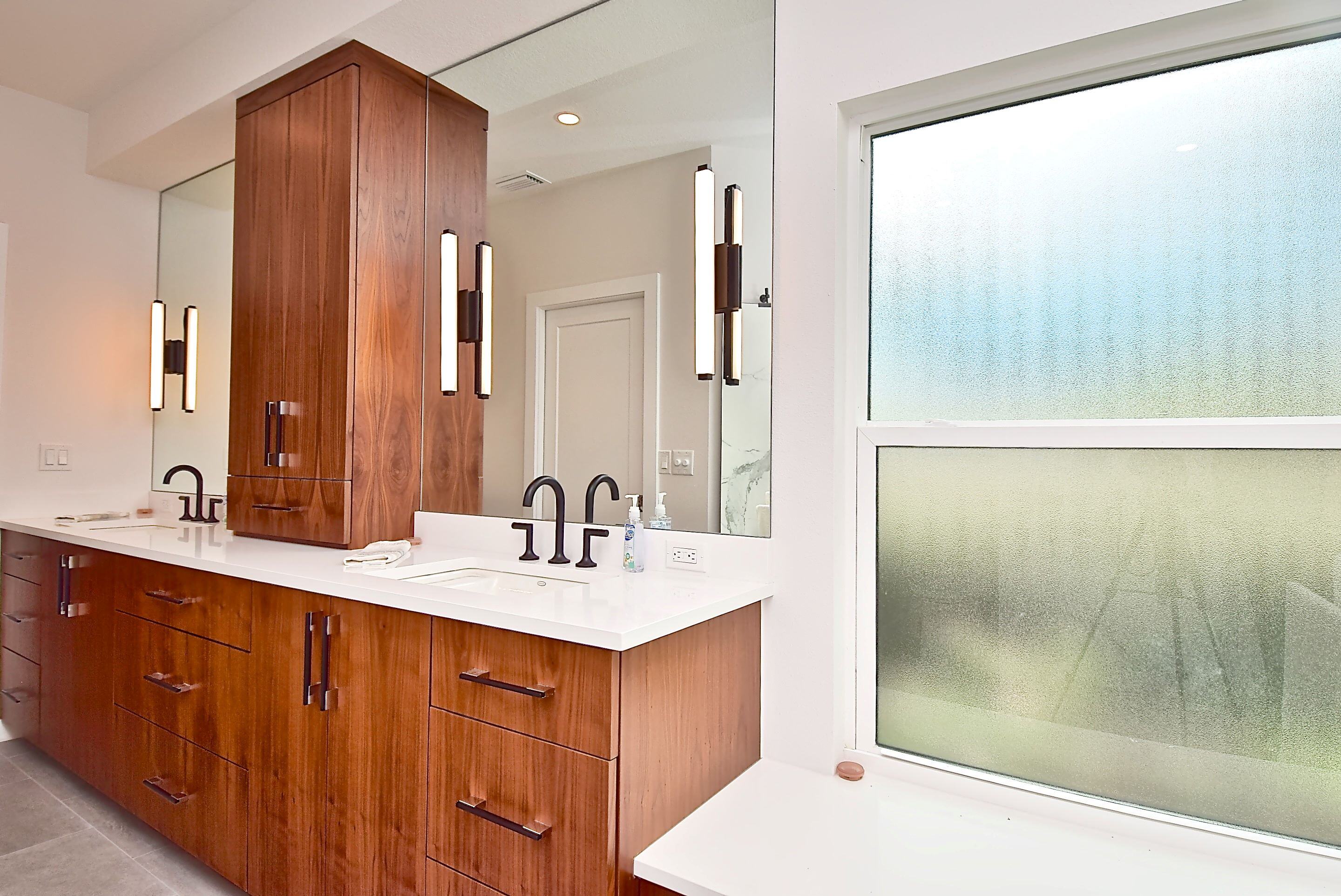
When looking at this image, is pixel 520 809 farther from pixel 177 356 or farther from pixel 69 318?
pixel 69 318

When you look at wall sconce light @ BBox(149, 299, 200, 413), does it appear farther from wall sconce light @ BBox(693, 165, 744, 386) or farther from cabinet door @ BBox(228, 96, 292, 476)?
wall sconce light @ BBox(693, 165, 744, 386)

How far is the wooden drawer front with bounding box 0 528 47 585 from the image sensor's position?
8.71 ft

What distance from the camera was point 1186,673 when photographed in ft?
4.38

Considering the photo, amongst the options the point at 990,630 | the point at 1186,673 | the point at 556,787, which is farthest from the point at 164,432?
the point at 1186,673

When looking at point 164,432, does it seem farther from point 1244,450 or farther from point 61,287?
point 1244,450

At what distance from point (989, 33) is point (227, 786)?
2480 millimetres

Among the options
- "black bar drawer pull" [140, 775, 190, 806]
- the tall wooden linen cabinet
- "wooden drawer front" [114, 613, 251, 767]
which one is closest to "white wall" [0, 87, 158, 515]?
the tall wooden linen cabinet

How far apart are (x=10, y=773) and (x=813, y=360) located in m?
3.24

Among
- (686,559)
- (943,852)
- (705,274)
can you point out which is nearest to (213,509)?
(686,559)

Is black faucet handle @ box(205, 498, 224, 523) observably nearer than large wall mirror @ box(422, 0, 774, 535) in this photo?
No

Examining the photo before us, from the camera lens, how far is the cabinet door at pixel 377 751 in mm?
1486

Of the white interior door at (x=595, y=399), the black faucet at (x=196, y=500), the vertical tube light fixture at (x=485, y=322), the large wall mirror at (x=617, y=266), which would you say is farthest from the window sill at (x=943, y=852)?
the black faucet at (x=196, y=500)

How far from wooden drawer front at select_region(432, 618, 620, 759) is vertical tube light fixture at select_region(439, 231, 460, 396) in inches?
41.7

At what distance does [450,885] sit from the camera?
1423 millimetres
